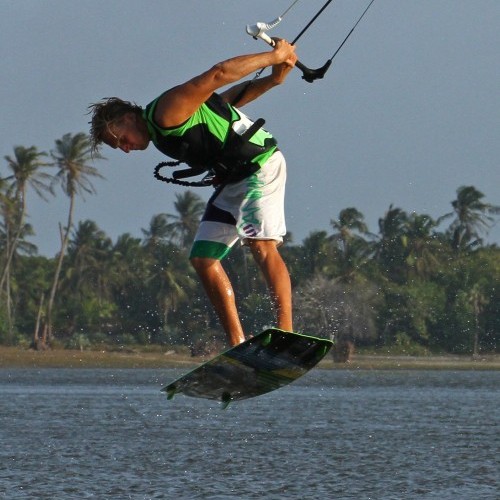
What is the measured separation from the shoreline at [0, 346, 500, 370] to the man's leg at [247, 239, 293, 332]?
97.3 metres

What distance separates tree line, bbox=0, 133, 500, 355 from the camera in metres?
104

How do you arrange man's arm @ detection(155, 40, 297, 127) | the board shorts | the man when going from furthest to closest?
the board shorts, the man, man's arm @ detection(155, 40, 297, 127)

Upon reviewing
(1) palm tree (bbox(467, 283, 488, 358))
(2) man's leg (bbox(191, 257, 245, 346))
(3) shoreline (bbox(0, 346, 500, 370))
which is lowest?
(2) man's leg (bbox(191, 257, 245, 346))

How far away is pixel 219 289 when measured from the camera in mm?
11344

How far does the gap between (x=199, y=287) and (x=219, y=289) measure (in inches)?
3817

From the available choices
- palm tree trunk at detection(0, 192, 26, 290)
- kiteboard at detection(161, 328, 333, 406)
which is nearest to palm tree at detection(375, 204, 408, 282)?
palm tree trunk at detection(0, 192, 26, 290)

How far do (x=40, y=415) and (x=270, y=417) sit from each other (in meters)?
10.7

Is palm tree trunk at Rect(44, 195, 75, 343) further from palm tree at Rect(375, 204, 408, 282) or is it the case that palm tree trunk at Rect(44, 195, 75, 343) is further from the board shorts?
the board shorts

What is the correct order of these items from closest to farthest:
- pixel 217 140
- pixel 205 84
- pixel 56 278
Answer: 1. pixel 205 84
2. pixel 217 140
3. pixel 56 278

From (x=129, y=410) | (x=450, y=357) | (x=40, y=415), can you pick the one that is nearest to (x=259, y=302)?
(x=450, y=357)

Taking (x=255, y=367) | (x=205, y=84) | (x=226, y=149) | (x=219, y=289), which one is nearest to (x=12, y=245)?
(x=255, y=367)

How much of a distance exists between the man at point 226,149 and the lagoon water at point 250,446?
70.0ft

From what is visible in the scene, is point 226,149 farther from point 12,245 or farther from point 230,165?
point 12,245

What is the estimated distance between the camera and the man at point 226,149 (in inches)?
404
